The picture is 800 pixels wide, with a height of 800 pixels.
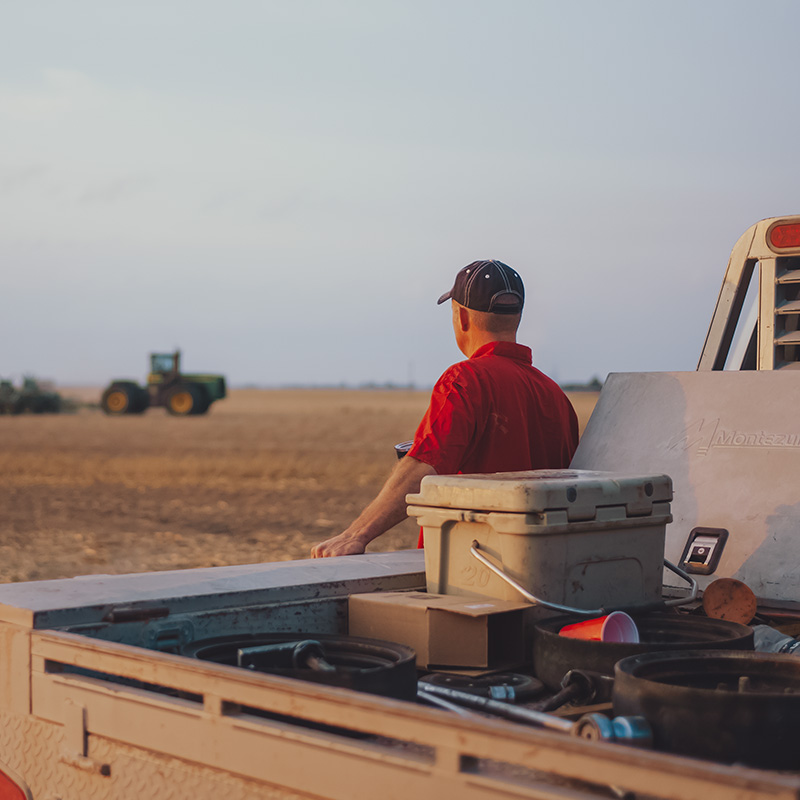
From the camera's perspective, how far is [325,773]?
1892 millimetres

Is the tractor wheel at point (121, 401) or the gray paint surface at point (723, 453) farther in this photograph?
the tractor wheel at point (121, 401)

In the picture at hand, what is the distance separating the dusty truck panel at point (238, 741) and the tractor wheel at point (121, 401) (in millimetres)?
39933

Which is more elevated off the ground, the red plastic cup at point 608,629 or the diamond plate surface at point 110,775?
the red plastic cup at point 608,629

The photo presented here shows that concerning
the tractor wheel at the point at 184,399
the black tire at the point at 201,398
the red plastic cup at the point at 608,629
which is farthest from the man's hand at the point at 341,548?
the black tire at the point at 201,398

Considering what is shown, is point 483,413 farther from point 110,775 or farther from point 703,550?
point 110,775

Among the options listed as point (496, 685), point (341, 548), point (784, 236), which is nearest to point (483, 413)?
point (341, 548)

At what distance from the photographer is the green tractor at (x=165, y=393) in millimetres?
41438

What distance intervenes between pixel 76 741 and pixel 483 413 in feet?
6.18

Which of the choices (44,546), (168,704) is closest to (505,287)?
(168,704)

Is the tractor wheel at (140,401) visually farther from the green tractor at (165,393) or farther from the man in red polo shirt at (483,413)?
the man in red polo shirt at (483,413)

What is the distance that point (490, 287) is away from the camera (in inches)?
158

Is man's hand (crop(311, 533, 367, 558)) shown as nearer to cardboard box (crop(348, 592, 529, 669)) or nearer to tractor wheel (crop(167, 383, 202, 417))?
cardboard box (crop(348, 592, 529, 669))

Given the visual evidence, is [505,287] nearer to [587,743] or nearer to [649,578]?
[649,578]

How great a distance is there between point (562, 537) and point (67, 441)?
31109 mm
